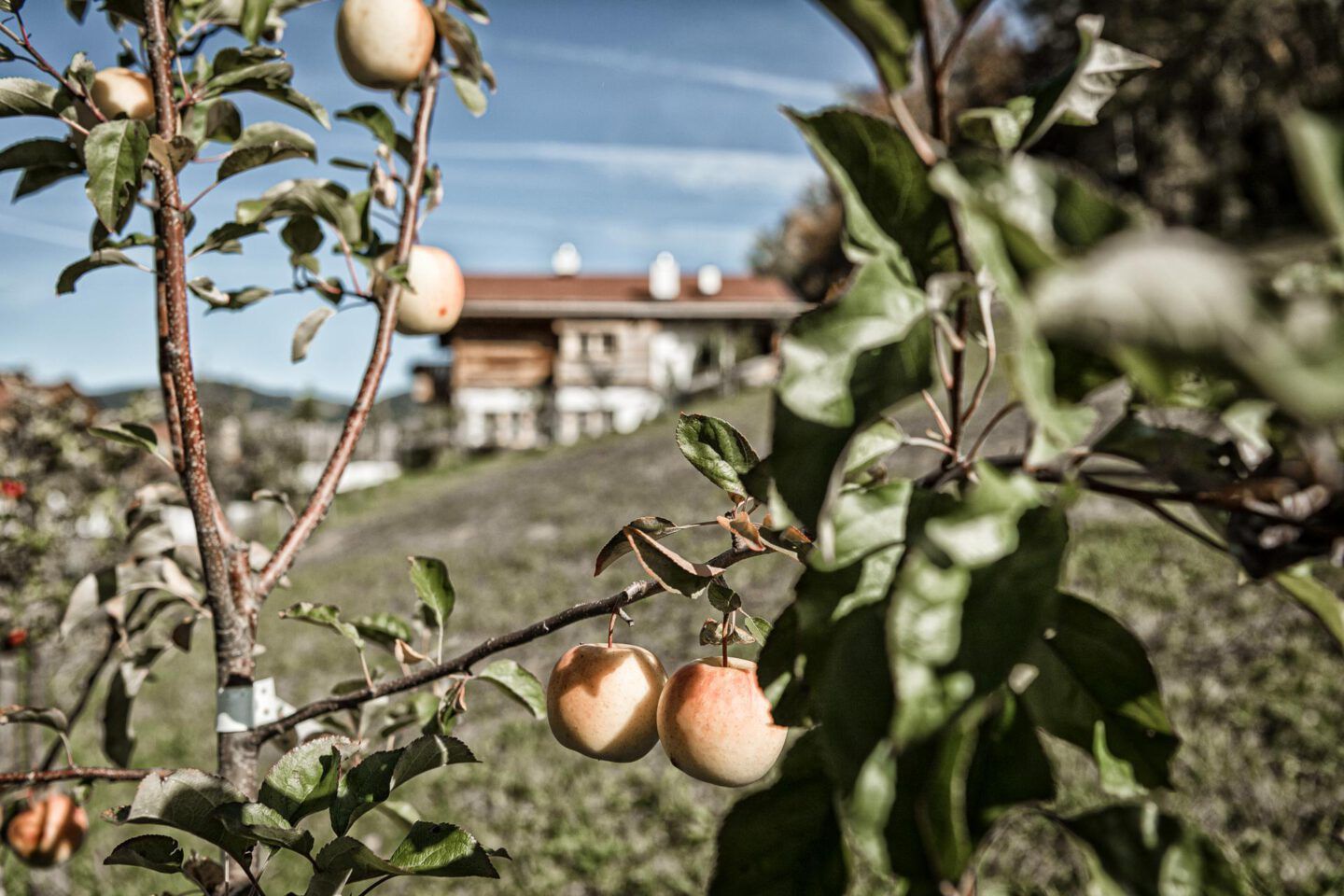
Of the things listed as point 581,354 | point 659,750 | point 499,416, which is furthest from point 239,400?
point 659,750

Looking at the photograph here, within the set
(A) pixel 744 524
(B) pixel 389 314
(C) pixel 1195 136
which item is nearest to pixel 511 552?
(B) pixel 389 314

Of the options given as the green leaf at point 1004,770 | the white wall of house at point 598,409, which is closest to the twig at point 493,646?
the green leaf at point 1004,770

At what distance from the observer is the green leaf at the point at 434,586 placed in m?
0.70

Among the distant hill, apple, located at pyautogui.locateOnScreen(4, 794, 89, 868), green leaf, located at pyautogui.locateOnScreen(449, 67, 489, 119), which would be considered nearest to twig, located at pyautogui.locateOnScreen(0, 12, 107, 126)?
green leaf, located at pyautogui.locateOnScreen(449, 67, 489, 119)

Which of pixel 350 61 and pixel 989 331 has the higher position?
pixel 350 61

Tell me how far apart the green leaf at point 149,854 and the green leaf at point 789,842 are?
0.35 metres

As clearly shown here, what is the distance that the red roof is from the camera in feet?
46.3

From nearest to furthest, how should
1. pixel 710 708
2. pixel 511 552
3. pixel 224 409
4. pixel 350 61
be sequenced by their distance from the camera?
pixel 710 708 → pixel 350 61 → pixel 511 552 → pixel 224 409

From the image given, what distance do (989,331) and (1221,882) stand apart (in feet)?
0.65

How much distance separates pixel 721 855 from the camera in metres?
0.36

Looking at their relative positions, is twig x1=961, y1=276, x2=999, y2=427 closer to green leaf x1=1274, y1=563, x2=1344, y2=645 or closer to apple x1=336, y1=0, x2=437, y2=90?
green leaf x1=1274, y1=563, x2=1344, y2=645

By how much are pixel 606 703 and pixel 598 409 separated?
43.5 feet

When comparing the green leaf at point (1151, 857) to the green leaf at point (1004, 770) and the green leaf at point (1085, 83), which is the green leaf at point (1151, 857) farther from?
the green leaf at point (1085, 83)

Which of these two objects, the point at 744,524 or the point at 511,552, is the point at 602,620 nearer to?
the point at 511,552
